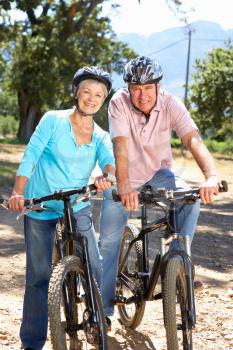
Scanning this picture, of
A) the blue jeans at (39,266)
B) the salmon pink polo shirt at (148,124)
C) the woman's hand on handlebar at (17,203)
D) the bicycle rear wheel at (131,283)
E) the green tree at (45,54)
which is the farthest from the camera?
the green tree at (45,54)

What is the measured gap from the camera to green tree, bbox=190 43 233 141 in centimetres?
3972

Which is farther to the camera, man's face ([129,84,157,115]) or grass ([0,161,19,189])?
grass ([0,161,19,189])

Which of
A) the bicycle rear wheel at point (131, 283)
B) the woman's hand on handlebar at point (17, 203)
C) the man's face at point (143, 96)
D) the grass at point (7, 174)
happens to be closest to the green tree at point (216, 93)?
the grass at point (7, 174)

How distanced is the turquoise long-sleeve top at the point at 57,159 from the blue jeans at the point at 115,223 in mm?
512

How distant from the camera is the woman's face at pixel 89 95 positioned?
4.28 m

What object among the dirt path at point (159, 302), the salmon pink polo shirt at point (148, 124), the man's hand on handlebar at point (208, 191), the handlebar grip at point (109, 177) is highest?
the salmon pink polo shirt at point (148, 124)

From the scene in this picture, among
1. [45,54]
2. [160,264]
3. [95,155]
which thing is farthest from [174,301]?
[45,54]

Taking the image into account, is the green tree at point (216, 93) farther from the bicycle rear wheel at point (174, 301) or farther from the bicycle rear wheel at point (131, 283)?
the bicycle rear wheel at point (174, 301)

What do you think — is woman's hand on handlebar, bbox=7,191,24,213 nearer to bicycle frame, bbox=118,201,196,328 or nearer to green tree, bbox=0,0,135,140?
bicycle frame, bbox=118,201,196,328

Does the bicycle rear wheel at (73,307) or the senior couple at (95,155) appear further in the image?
the senior couple at (95,155)

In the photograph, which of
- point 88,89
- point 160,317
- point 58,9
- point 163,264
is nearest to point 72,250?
point 163,264

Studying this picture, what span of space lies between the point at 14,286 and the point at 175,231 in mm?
2741

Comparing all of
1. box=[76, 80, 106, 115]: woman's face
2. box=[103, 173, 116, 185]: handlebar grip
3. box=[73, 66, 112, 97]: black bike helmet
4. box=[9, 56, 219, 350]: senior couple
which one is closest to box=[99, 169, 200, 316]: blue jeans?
box=[9, 56, 219, 350]: senior couple

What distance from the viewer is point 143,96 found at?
15.1ft
